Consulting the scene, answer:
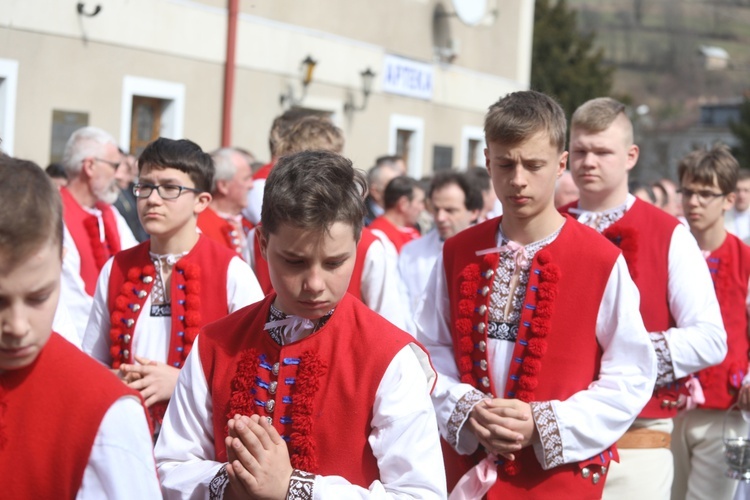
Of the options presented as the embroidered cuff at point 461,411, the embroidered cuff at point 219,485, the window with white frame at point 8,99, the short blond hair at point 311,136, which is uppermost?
the window with white frame at point 8,99

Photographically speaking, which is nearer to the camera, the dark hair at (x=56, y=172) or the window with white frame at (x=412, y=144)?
the dark hair at (x=56, y=172)

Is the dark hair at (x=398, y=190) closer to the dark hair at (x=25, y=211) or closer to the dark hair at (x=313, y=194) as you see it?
the dark hair at (x=313, y=194)

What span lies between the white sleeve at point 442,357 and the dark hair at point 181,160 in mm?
1132

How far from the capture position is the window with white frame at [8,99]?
10.5 m

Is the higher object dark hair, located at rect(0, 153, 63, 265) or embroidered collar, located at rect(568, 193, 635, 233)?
embroidered collar, located at rect(568, 193, 635, 233)

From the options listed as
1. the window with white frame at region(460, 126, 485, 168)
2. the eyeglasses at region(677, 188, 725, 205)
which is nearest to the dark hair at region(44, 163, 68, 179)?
the eyeglasses at region(677, 188, 725, 205)

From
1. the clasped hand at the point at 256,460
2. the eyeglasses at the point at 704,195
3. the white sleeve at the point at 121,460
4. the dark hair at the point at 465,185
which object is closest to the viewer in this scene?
the white sleeve at the point at 121,460

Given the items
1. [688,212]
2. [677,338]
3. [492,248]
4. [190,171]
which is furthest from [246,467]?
[688,212]

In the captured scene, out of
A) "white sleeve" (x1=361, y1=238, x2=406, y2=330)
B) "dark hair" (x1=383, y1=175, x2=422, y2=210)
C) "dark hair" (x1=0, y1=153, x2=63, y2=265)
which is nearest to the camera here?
"dark hair" (x1=0, y1=153, x2=63, y2=265)

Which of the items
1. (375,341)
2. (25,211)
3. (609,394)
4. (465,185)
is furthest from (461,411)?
(465,185)

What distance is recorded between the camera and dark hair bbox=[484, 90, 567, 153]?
388 cm

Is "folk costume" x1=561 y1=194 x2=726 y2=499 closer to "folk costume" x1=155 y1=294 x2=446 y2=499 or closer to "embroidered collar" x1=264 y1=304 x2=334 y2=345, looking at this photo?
"folk costume" x1=155 y1=294 x2=446 y2=499

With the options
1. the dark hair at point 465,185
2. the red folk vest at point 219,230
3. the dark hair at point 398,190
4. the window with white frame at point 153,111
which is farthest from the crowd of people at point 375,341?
the window with white frame at point 153,111

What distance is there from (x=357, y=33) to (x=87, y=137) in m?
9.59
